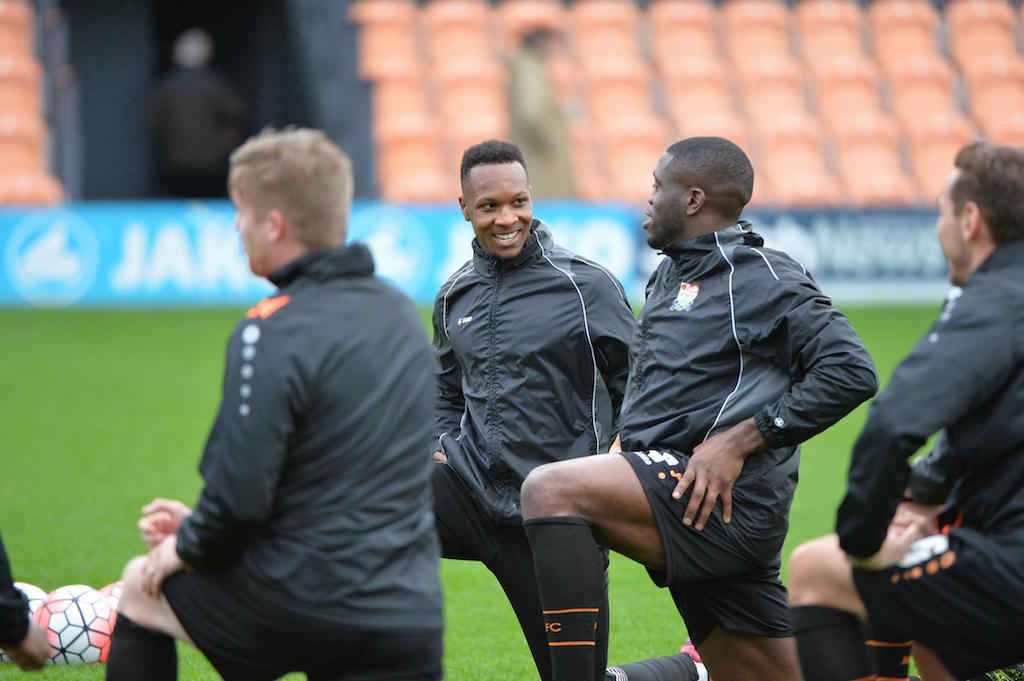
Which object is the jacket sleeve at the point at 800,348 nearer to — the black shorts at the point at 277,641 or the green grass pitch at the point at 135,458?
the black shorts at the point at 277,641

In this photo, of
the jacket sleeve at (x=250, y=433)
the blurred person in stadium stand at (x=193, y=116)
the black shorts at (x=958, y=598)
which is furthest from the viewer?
the blurred person in stadium stand at (x=193, y=116)

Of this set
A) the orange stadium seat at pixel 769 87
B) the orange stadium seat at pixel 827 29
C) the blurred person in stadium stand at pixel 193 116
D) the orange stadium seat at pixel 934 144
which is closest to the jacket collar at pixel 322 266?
the blurred person in stadium stand at pixel 193 116

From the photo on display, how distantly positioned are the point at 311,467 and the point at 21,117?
45.1ft

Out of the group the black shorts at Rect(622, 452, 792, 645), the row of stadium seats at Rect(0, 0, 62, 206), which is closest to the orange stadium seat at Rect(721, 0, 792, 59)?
the row of stadium seats at Rect(0, 0, 62, 206)

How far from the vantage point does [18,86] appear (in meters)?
15.7

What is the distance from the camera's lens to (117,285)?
14258mm

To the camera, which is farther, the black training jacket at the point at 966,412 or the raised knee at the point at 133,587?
the raised knee at the point at 133,587

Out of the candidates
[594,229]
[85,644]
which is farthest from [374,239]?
Result: [85,644]

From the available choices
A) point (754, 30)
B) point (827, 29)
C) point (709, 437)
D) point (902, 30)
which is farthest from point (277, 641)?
point (902, 30)

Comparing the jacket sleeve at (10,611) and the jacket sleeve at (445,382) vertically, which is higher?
the jacket sleeve at (445,382)

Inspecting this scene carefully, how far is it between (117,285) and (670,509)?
11.3 m

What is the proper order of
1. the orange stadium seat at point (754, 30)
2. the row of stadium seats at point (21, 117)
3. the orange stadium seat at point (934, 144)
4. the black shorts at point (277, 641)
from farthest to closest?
the orange stadium seat at point (754, 30) < the orange stadium seat at point (934, 144) < the row of stadium seats at point (21, 117) < the black shorts at point (277, 641)

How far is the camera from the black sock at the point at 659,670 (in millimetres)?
4457

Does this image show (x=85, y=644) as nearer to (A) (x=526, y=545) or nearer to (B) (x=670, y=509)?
(A) (x=526, y=545)
